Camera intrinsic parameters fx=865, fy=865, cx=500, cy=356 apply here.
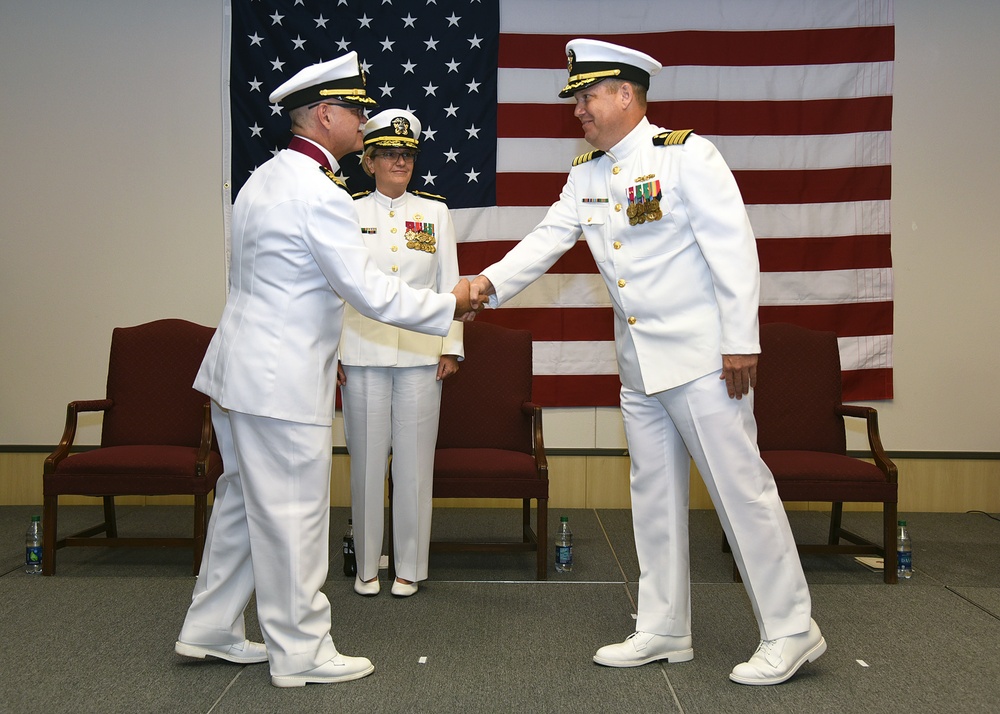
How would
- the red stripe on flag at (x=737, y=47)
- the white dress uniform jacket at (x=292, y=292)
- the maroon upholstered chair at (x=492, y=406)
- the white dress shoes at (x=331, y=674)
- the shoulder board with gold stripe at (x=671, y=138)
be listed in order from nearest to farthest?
the white dress uniform jacket at (x=292, y=292) → the white dress shoes at (x=331, y=674) → the shoulder board with gold stripe at (x=671, y=138) → the maroon upholstered chair at (x=492, y=406) → the red stripe on flag at (x=737, y=47)

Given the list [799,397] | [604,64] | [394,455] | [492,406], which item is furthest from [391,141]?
[799,397]

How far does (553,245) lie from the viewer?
3166 millimetres

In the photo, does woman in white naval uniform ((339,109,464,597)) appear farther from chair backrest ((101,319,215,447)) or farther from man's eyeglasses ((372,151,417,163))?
chair backrest ((101,319,215,447))

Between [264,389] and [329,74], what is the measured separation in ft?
3.19

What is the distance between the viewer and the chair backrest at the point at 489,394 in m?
4.53

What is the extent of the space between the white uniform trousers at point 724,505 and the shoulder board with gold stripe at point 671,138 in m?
0.74

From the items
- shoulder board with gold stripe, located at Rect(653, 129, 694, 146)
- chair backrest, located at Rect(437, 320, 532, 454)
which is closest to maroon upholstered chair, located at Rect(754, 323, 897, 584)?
chair backrest, located at Rect(437, 320, 532, 454)

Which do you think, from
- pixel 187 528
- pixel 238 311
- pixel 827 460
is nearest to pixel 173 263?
pixel 187 528

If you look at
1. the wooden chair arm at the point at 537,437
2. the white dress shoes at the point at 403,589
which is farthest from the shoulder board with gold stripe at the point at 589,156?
the white dress shoes at the point at 403,589

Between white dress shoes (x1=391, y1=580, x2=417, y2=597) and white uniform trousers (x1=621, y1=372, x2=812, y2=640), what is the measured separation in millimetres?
1176

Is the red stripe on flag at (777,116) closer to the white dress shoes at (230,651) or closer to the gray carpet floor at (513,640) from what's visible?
the gray carpet floor at (513,640)

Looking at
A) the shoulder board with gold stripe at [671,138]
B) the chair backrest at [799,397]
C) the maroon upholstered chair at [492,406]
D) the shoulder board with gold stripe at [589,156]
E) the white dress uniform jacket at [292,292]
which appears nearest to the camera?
the white dress uniform jacket at [292,292]

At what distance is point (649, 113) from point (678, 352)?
3.01m

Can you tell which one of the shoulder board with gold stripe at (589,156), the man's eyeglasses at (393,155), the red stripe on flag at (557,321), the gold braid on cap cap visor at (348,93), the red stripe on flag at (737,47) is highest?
the red stripe on flag at (737,47)
